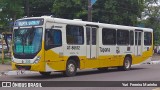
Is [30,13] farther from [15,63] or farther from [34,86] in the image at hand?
[34,86]

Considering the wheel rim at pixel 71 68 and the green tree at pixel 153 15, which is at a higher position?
the green tree at pixel 153 15

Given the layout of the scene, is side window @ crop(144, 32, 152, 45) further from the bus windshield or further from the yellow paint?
the bus windshield

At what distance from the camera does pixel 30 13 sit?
192ft

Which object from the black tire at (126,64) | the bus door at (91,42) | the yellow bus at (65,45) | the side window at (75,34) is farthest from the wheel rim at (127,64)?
the side window at (75,34)

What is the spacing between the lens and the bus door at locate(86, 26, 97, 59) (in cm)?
2250

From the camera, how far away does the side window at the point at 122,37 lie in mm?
25625

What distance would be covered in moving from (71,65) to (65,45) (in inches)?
45.6

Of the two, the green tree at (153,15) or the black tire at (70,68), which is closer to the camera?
the black tire at (70,68)

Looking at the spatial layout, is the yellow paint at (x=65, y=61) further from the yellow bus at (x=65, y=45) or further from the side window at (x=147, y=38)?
the side window at (x=147, y=38)

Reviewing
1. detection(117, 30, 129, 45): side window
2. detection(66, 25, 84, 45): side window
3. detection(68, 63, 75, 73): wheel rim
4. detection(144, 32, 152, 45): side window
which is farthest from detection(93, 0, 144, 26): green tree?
detection(68, 63, 75, 73): wheel rim

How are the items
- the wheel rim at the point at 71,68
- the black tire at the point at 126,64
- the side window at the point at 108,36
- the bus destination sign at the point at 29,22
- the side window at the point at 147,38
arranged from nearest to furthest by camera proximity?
the bus destination sign at the point at 29,22 → the wheel rim at the point at 71,68 → the side window at the point at 108,36 → the black tire at the point at 126,64 → the side window at the point at 147,38

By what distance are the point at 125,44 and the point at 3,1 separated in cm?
1425

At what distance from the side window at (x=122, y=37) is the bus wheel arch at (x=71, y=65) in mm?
4838

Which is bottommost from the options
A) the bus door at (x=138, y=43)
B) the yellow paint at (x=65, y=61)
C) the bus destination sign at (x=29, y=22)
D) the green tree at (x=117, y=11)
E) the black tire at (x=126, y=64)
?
the black tire at (x=126, y=64)
